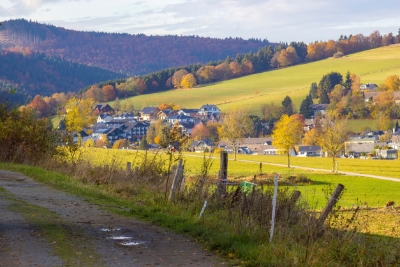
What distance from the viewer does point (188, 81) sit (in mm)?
176750

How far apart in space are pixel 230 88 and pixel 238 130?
244ft

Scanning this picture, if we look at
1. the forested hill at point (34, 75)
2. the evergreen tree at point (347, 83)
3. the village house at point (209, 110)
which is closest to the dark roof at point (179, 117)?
the village house at point (209, 110)

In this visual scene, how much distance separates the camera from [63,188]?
66.1 feet

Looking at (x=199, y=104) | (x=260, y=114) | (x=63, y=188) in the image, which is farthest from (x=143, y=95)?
(x=63, y=188)

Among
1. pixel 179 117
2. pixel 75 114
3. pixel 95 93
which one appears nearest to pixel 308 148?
pixel 179 117

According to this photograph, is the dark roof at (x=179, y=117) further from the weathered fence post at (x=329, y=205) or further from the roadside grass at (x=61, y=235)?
the weathered fence post at (x=329, y=205)

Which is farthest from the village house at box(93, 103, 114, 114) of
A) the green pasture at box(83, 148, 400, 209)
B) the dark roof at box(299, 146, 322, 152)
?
the green pasture at box(83, 148, 400, 209)

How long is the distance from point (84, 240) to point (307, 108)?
139m

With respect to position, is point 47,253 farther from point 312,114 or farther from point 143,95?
point 143,95

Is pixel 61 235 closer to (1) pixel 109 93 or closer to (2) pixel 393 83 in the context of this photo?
(2) pixel 393 83

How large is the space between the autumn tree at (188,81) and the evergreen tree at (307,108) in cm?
3976

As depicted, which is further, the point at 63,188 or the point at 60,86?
the point at 60,86

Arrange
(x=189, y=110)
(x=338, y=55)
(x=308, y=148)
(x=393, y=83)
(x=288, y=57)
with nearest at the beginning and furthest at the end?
(x=308, y=148)
(x=393, y=83)
(x=189, y=110)
(x=338, y=55)
(x=288, y=57)

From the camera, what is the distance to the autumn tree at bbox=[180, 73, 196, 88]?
176m
